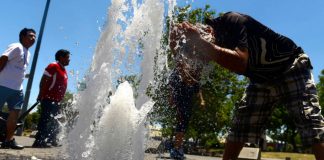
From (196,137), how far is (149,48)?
18.4m

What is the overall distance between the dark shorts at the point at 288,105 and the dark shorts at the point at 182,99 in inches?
97.5

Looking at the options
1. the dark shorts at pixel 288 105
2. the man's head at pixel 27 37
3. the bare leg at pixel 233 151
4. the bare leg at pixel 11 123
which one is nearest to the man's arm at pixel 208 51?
the dark shorts at pixel 288 105

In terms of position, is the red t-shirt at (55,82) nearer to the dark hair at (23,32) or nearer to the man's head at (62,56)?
the man's head at (62,56)

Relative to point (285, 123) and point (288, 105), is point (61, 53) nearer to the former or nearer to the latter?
point (288, 105)

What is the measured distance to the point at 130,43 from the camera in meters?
5.25

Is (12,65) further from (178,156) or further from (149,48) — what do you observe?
(178,156)

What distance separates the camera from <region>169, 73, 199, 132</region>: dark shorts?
251 inches

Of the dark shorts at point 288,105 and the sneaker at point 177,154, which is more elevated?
the dark shorts at point 288,105

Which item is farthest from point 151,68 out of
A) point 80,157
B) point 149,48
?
point 80,157

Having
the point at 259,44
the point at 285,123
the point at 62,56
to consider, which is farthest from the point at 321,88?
the point at 259,44

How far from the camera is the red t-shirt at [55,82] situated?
7.26m

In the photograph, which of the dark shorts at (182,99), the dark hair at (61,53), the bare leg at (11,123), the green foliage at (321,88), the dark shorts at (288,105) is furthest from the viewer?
the green foliage at (321,88)

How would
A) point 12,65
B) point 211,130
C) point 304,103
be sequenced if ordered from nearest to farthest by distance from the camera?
point 304,103
point 12,65
point 211,130

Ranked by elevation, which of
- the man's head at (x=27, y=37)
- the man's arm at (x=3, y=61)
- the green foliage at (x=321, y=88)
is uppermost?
the green foliage at (x=321, y=88)
